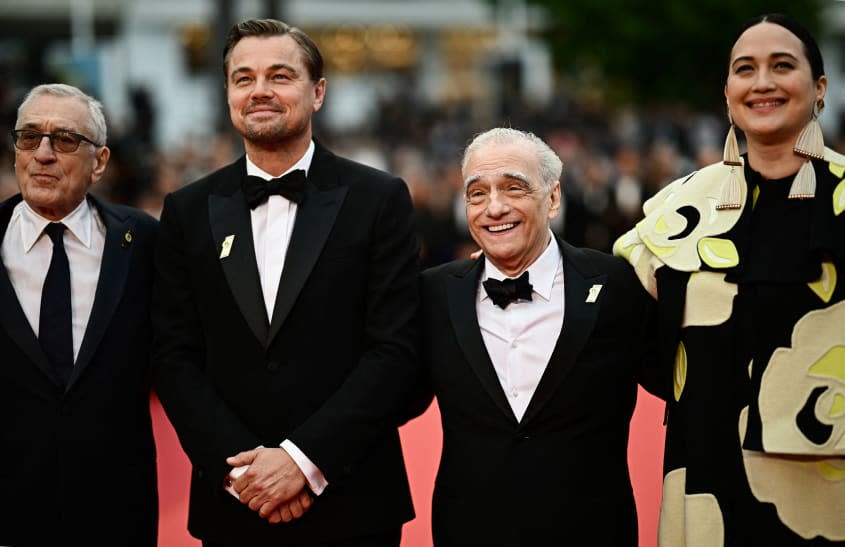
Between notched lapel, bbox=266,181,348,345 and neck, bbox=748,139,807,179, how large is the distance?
148cm

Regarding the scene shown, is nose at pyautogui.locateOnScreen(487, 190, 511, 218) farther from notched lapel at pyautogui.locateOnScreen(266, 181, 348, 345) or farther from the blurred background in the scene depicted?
the blurred background

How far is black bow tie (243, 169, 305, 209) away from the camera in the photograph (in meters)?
4.30

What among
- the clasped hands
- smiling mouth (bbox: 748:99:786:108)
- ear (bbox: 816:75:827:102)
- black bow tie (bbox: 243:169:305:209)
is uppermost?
ear (bbox: 816:75:827:102)

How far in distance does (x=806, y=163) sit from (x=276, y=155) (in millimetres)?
1872

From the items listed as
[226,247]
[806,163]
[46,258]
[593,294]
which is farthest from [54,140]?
[806,163]

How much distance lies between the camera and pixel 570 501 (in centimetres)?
412

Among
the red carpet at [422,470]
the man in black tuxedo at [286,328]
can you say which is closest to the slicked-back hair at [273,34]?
the man in black tuxedo at [286,328]

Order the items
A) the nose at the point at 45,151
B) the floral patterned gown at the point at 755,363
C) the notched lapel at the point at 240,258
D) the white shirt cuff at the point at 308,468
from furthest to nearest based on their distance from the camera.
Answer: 1. the nose at the point at 45,151
2. the notched lapel at the point at 240,258
3. the white shirt cuff at the point at 308,468
4. the floral patterned gown at the point at 755,363

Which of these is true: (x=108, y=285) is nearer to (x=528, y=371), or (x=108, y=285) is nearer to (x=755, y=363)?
(x=528, y=371)

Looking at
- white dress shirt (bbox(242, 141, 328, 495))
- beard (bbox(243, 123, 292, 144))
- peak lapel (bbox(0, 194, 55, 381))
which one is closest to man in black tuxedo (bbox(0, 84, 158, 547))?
peak lapel (bbox(0, 194, 55, 381))

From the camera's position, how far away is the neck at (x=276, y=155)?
4.37m

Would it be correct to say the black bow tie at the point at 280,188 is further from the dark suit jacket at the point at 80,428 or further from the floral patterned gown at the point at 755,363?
the floral patterned gown at the point at 755,363

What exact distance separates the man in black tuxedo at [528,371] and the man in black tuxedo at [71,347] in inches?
45.2

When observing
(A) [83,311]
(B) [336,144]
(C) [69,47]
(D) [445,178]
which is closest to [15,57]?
(C) [69,47]
